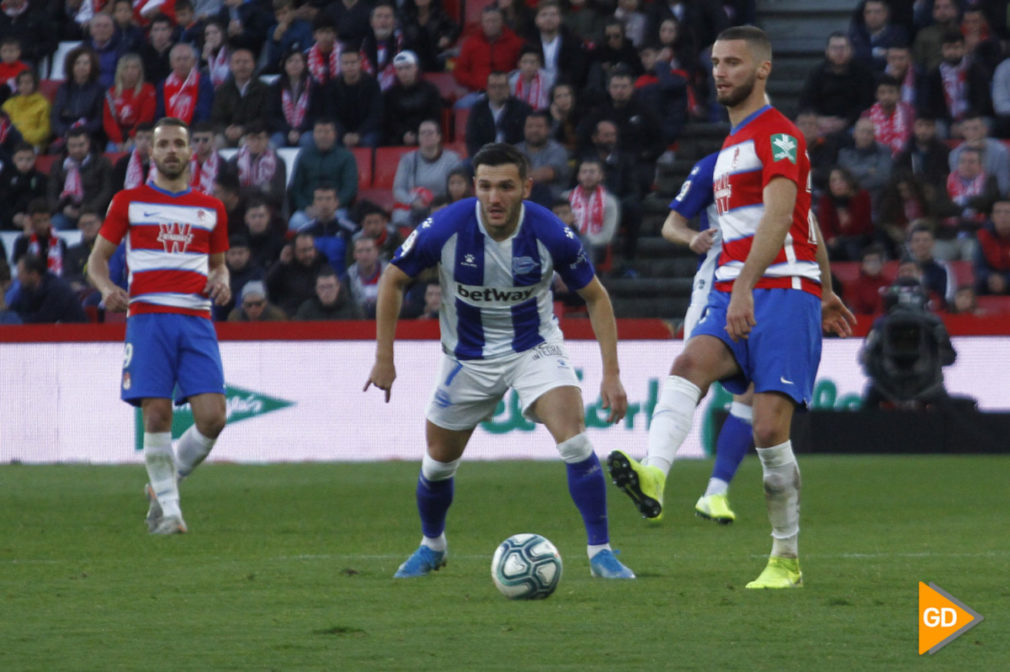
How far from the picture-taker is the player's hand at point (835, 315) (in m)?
6.56

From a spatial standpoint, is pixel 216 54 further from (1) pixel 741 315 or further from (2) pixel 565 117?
(1) pixel 741 315

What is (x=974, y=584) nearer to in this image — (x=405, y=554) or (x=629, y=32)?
(x=405, y=554)

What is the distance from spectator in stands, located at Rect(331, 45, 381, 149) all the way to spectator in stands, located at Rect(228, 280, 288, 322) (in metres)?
2.91

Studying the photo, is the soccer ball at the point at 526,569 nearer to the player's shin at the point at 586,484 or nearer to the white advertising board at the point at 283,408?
the player's shin at the point at 586,484

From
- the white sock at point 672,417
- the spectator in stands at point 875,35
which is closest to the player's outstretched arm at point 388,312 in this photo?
the white sock at point 672,417

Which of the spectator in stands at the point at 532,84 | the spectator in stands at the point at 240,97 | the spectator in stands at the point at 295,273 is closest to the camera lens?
the spectator in stands at the point at 295,273

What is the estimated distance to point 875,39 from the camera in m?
17.1

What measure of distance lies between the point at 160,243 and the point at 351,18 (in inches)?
386

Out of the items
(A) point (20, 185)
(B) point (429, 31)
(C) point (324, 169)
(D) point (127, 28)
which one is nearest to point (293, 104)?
(C) point (324, 169)

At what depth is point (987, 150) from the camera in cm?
1520

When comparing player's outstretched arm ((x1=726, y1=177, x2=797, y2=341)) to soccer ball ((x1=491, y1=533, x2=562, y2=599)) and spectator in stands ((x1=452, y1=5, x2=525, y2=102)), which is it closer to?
soccer ball ((x1=491, y1=533, x2=562, y2=599))

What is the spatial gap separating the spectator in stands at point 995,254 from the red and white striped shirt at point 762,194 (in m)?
8.69

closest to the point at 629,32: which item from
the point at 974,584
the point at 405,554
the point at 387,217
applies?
the point at 387,217

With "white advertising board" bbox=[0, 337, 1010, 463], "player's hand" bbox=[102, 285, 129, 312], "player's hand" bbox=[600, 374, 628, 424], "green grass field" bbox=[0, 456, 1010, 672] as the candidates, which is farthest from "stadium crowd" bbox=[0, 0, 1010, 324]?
"player's hand" bbox=[600, 374, 628, 424]
